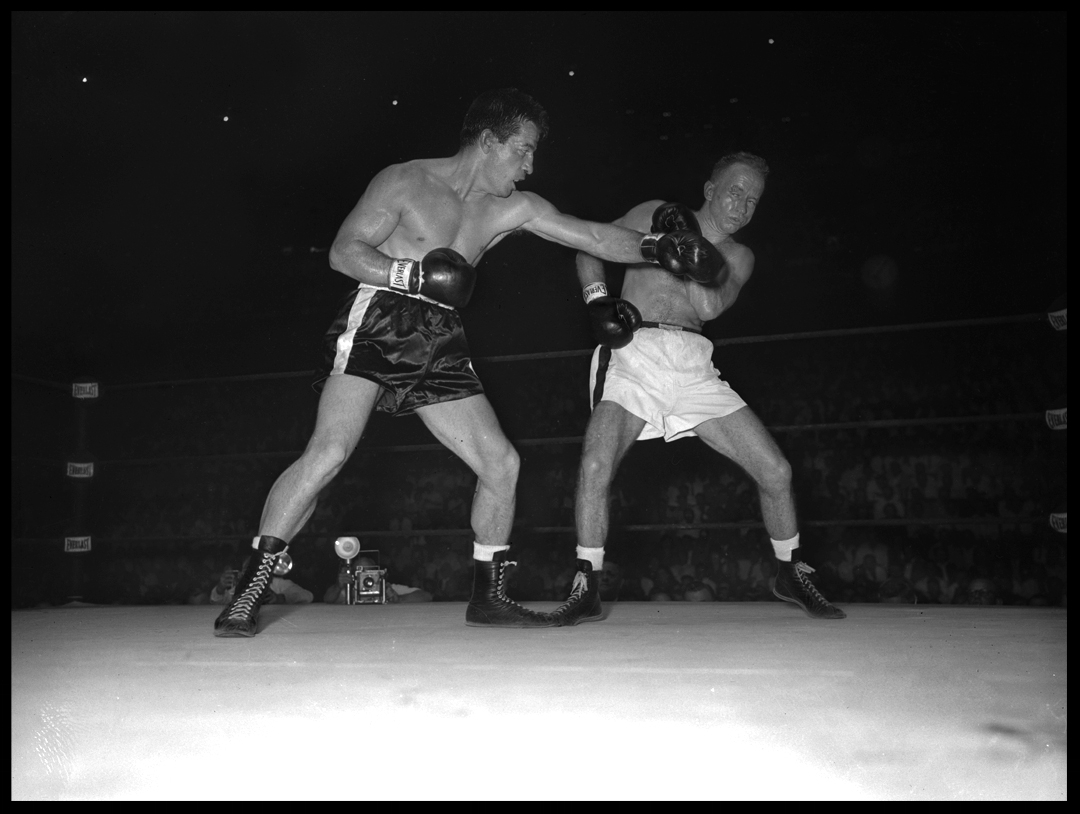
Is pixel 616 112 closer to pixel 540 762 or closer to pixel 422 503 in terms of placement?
pixel 422 503

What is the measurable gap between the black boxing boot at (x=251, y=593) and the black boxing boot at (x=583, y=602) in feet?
2.11

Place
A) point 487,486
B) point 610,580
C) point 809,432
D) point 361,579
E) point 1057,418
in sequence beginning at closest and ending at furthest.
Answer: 1. point 487,486
2. point 1057,418
3. point 361,579
4. point 610,580
5. point 809,432

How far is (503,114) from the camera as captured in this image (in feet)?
7.23

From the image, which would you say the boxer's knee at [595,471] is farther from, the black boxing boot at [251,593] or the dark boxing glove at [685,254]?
the black boxing boot at [251,593]

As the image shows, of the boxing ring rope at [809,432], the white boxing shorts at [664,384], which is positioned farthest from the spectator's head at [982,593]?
the white boxing shorts at [664,384]

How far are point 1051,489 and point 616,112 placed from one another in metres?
2.63

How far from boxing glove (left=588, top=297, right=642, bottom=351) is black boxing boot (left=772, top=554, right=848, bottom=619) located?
73cm

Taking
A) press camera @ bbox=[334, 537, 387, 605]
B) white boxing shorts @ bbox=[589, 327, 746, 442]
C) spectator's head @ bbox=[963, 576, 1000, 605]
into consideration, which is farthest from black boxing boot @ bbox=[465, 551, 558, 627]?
spectator's head @ bbox=[963, 576, 1000, 605]

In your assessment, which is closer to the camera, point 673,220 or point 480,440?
point 480,440

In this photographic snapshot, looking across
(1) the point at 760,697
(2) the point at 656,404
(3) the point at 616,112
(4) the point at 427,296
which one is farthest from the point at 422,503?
(1) the point at 760,697

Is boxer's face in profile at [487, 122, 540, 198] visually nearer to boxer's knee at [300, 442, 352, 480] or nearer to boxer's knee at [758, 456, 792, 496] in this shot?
boxer's knee at [300, 442, 352, 480]

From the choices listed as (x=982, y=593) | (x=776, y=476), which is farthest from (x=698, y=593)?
(x=776, y=476)

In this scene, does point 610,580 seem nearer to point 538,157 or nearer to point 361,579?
point 361,579

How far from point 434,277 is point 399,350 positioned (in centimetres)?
20
